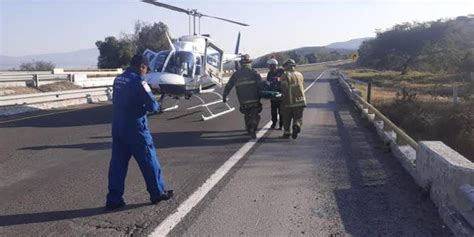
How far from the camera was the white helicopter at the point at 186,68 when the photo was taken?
1602cm

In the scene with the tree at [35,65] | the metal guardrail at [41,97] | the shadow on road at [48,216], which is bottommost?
the shadow on road at [48,216]

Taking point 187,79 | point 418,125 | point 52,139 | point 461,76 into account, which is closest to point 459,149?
point 418,125

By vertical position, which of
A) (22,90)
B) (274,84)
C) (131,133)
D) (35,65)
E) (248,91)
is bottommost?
(22,90)

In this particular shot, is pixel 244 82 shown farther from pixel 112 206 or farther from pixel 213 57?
pixel 213 57

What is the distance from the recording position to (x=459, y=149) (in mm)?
14055

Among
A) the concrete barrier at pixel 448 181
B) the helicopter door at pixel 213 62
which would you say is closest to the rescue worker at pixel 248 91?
the concrete barrier at pixel 448 181

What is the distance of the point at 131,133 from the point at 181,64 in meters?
10.8

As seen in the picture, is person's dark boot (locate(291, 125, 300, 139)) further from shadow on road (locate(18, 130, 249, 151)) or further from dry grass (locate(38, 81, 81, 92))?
dry grass (locate(38, 81, 81, 92))

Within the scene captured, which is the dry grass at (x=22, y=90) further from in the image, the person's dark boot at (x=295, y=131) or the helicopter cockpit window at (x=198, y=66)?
the person's dark boot at (x=295, y=131)

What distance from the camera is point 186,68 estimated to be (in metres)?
17.1

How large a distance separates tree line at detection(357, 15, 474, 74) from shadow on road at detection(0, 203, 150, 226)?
210ft

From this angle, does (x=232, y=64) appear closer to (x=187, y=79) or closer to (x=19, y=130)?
(x=187, y=79)

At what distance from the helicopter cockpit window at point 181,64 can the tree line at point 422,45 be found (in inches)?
2123

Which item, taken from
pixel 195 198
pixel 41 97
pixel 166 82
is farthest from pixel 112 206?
pixel 41 97
